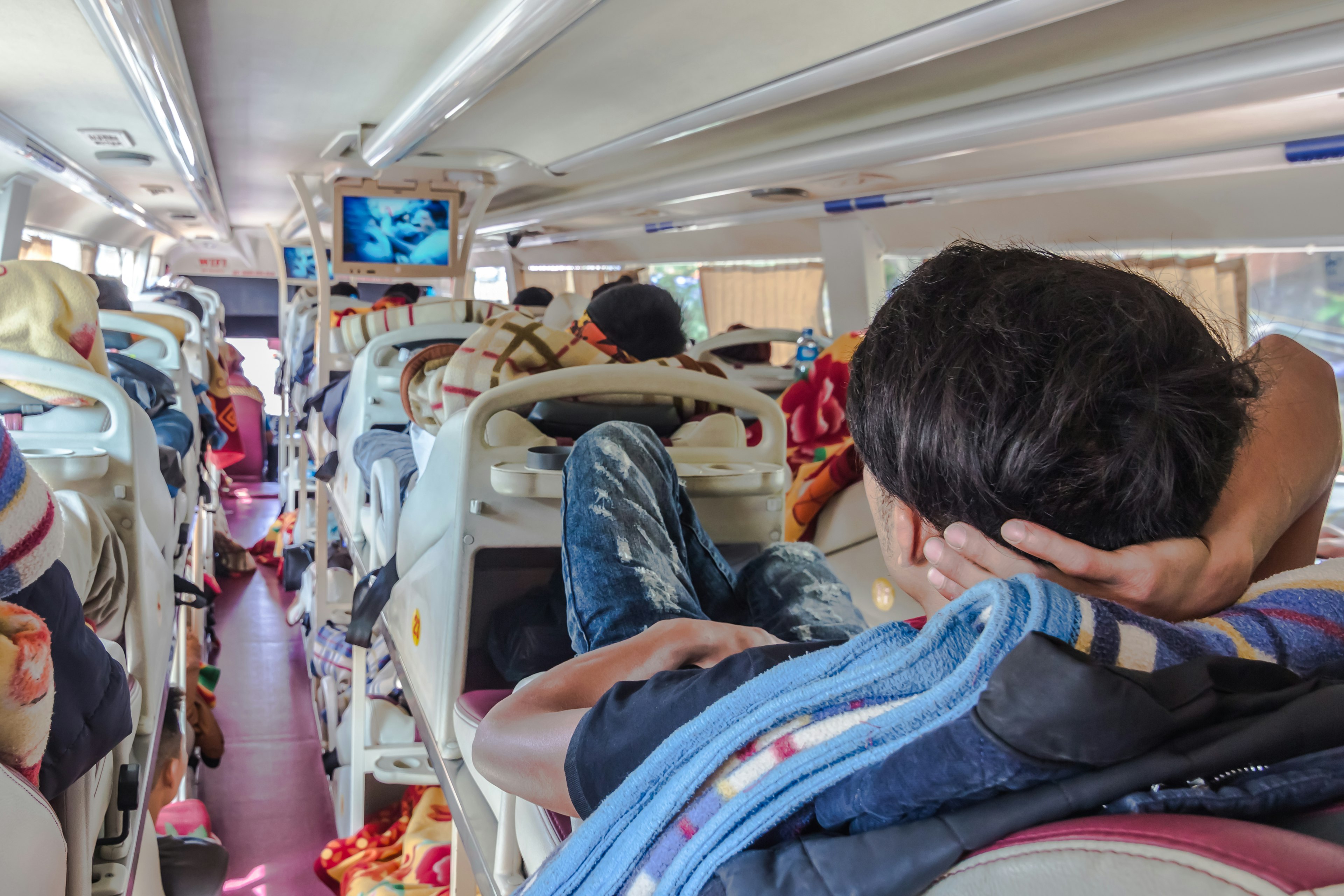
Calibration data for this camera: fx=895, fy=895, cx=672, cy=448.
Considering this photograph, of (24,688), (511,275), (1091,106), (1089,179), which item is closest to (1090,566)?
(24,688)

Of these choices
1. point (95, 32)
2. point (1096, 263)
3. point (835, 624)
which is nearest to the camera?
point (1096, 263)

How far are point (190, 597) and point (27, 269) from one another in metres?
2.19

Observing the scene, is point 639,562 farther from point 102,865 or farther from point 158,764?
point 158,764

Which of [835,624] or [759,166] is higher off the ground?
[759,166]

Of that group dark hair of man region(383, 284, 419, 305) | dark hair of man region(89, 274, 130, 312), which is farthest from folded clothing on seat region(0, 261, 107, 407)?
dark hair of man region(383, 284, 419, 305)

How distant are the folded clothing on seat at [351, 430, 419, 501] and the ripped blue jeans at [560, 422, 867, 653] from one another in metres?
1.32

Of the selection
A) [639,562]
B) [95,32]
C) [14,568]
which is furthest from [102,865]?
[95,32]

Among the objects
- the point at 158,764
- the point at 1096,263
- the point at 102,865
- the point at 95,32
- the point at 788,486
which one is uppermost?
the point at 95,32

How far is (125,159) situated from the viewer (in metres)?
5.76

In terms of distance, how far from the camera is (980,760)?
51 centimetres

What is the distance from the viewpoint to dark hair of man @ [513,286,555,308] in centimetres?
583

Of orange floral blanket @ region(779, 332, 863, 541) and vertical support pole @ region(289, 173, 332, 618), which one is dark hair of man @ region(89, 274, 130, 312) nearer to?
vertical support pole @ region(289, 173, 332, 618)

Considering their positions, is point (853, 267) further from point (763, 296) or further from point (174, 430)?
point (174, 430)

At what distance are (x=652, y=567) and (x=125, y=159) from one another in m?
5.94
